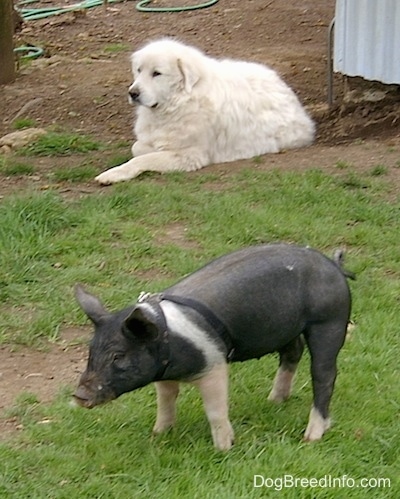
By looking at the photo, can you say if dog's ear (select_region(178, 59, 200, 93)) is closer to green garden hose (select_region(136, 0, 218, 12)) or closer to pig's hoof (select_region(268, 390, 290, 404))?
pig's hoof (select_region(268, 390, 290, 404))

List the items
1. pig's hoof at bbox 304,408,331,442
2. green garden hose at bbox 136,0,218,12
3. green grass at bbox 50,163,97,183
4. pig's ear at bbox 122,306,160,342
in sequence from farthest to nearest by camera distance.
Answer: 1. green garden hose at bbox 136,0,218,12
2. green grass at bbox 50,163,97,183
3. pig's hoof at bbox 304,408,331,442
4. pig's ear at bbox 122,306,160,342

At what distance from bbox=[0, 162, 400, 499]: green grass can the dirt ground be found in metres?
0.25

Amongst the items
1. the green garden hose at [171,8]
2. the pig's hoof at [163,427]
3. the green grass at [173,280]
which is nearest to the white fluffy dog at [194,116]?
the green grass at [173,280]

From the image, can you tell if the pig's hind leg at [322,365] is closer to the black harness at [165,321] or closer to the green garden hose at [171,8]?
the black harness at [165,321]

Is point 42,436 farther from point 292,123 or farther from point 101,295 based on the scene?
point 292,123

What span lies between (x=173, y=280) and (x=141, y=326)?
2.21 m

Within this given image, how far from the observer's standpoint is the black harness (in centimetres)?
345

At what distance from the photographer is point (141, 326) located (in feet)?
11.1

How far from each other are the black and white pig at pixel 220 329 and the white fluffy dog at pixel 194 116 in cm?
410

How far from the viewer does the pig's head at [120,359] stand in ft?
11.1

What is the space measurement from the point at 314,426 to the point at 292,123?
513 centimetres

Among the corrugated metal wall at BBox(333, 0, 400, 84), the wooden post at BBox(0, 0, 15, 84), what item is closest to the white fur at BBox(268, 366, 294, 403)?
the corrugated metal wall at BBox(333, 0, 400, 84)

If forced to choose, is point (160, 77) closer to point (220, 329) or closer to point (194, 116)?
point (194, 116)

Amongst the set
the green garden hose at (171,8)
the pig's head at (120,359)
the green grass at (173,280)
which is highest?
the pig's head at (120,359)
